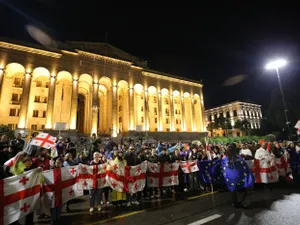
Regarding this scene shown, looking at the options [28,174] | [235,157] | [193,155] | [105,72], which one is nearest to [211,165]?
[193,155]

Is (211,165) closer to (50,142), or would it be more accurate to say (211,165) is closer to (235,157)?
(235,157)

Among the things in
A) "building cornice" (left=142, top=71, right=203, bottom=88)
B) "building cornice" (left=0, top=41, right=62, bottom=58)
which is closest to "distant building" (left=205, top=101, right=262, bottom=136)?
"building cornice" (left=142, top=71, right=203, bottom=88)

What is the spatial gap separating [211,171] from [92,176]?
5445 mm

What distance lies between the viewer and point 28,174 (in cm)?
448

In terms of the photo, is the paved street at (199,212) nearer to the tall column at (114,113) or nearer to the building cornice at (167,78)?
the tall column at (114,113)

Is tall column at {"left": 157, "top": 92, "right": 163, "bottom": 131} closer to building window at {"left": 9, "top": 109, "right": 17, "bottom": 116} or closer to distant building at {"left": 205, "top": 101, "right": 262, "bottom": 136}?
building window at {"left": 9, "top": 109, "right": 17, "bottom": 116}

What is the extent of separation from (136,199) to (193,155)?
3.75 m

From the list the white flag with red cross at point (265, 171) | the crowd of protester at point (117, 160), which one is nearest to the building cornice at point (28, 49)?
the crowd of protester at point (117, 160)

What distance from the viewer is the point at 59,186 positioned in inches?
207

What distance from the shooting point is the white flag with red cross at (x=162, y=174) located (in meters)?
7.44

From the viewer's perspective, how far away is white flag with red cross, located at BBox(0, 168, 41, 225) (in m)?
3.80

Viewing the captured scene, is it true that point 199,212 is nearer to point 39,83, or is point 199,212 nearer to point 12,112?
point 12,112

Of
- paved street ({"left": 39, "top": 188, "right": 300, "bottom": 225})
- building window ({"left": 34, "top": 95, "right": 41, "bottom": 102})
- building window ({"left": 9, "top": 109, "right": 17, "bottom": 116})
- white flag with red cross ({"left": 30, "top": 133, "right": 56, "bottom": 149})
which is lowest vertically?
paved street ({"left": 39, "top": 188, "right": 300, "bottom": 225})

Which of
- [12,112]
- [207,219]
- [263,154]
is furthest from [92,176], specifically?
[12,112]
